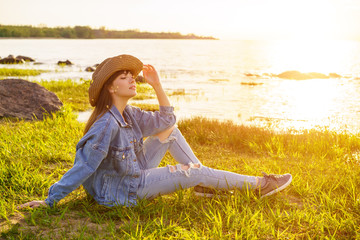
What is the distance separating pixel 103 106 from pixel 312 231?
2391mm


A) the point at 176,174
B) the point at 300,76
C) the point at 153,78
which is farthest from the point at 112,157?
the point at 300,76

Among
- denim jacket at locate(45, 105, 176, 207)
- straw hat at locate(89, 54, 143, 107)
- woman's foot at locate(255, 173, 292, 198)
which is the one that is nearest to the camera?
denim jacket at locate(45, 105, 176, 207)

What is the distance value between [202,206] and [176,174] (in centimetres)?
45

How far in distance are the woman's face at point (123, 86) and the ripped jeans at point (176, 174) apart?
74 centimetres

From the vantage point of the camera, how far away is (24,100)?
885 cm

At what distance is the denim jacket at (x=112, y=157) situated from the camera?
3.48m

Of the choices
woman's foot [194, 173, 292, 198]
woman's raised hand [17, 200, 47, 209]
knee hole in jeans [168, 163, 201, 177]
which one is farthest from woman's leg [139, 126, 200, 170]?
woman's raised hand [17, 200, 47, 209]

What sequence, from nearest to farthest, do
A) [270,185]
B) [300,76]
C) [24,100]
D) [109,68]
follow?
[109,68], [270,185], [24,100], [300,76]

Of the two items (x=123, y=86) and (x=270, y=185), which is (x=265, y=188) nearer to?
(x=270, y=185)

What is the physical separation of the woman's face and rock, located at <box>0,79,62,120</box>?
4.88 meters

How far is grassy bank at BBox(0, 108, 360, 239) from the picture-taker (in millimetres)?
3518

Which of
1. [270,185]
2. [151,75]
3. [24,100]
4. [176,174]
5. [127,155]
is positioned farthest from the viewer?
[24,100]

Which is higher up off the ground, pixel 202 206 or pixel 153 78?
pixel 153 78

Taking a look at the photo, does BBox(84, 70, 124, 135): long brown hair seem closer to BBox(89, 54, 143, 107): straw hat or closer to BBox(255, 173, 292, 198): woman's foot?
BBox(89, 54, 143, 107): straw hat
